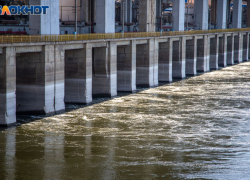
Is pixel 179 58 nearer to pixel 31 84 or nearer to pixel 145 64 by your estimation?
pixel 145 64

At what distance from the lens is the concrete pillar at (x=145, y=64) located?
5188 cm

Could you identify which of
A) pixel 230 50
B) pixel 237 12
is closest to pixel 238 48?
pixel 230 50

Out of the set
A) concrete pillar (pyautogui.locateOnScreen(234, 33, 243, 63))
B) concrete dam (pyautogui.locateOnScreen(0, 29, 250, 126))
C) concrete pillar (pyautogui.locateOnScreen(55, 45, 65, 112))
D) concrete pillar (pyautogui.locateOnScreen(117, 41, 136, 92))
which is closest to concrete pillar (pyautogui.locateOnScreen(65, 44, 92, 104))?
concrete dam (pyautogui.locateOnScreen(0, 29, 250, 126))

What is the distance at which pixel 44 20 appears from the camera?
35750mm

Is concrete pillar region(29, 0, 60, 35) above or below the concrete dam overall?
above

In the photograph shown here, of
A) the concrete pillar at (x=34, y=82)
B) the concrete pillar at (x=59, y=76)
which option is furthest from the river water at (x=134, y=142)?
the concrete pillar at (x=34, y=82)

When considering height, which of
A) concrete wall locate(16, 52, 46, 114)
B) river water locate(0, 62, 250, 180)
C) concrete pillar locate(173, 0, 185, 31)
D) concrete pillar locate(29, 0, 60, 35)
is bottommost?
river water locate(0, 62, 250, 180)

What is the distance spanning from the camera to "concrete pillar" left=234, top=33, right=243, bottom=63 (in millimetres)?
86387

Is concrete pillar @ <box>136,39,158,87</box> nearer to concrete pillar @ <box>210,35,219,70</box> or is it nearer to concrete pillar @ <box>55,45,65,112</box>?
concrete pillar @ <box>55,45,65,112</box>

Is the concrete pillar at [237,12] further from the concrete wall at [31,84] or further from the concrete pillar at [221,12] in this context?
the concrete wall at [31,84]

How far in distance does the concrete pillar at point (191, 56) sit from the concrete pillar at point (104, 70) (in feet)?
78.8

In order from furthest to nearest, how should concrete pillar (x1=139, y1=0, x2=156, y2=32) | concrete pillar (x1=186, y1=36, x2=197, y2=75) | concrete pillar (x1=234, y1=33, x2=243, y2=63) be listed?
concrete pillar (x1=234, y1=33, x2=243, y2=63) < concrete pillar (x1=186, y1=36, x2=197, y2=75) < concrete pillar (x1=139, y1=0, x2=156, y2=32)

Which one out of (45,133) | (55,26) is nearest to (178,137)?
(45,133)

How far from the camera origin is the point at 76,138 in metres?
27.5
